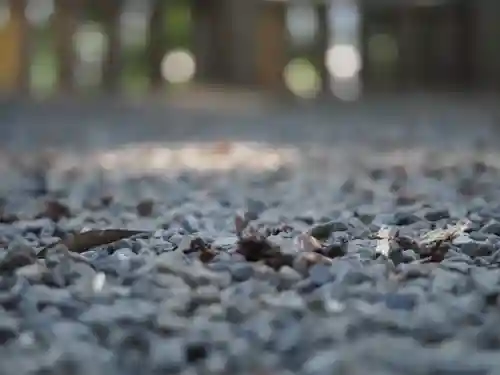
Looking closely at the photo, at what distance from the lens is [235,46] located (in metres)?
10.9

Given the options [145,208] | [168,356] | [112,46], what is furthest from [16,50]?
[168,356]

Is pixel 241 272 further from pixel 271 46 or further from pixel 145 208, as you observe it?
pixel 271 46

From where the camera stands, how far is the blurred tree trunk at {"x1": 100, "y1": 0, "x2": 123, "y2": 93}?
36.7 feet

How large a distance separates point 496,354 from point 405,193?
1293 millimetres

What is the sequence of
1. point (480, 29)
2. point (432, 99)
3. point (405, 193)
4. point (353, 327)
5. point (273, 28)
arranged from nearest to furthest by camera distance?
point (353, 327) < point (405, 193) < point (432, 99) < point (480, 29) < point (273, 28)

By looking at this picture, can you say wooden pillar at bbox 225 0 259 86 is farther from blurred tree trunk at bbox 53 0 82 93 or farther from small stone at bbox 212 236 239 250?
small stone at bbox 212 236 239 250

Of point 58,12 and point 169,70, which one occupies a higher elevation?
point 58,12

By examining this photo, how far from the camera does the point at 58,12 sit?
36.4 feet

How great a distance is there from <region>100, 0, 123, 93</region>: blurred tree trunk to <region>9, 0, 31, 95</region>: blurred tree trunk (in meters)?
0.92

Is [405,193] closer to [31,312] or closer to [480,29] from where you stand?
[31,312]

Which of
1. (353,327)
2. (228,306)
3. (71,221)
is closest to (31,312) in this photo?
(228,306)

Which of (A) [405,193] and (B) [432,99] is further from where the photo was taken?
(B) [432,99]

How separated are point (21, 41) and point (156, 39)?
1.59 m

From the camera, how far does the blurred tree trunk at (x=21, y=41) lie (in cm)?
1070
